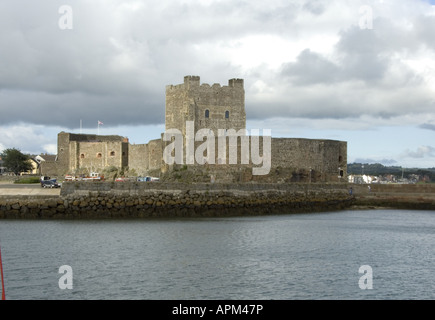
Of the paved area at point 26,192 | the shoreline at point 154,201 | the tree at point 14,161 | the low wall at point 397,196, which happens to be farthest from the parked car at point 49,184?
the tree at point 14,161

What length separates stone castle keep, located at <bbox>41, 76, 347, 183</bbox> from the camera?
141 ft

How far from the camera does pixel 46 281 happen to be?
54.5 ft

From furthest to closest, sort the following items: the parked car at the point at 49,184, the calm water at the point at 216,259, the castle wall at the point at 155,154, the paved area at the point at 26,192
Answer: the castle wall at the point at 155,154, the parked car at the point at 49,184, the paved area at the point at 26,192, the calm water at the point at 216,259

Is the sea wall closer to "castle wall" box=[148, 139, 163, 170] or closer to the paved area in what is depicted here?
the paved area

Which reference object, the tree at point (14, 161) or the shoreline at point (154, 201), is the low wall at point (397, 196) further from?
the tree at point (14, 161)

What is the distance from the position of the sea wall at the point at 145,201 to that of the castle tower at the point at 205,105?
14.4m

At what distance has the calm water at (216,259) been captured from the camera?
1609cm

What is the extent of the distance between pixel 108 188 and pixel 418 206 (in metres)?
21.1

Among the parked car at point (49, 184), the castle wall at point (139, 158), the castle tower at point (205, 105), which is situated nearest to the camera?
the parked car at point (49, 184)

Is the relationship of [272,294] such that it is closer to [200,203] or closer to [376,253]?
[376,253]

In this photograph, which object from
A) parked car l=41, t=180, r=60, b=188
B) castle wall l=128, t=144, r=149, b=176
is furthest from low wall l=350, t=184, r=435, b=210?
parked car l=41, t=180, r=60, b=188

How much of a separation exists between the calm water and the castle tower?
19222mm

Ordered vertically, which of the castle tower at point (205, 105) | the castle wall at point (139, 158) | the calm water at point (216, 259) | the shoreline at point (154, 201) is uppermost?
the castle tower at point (205, 105)
